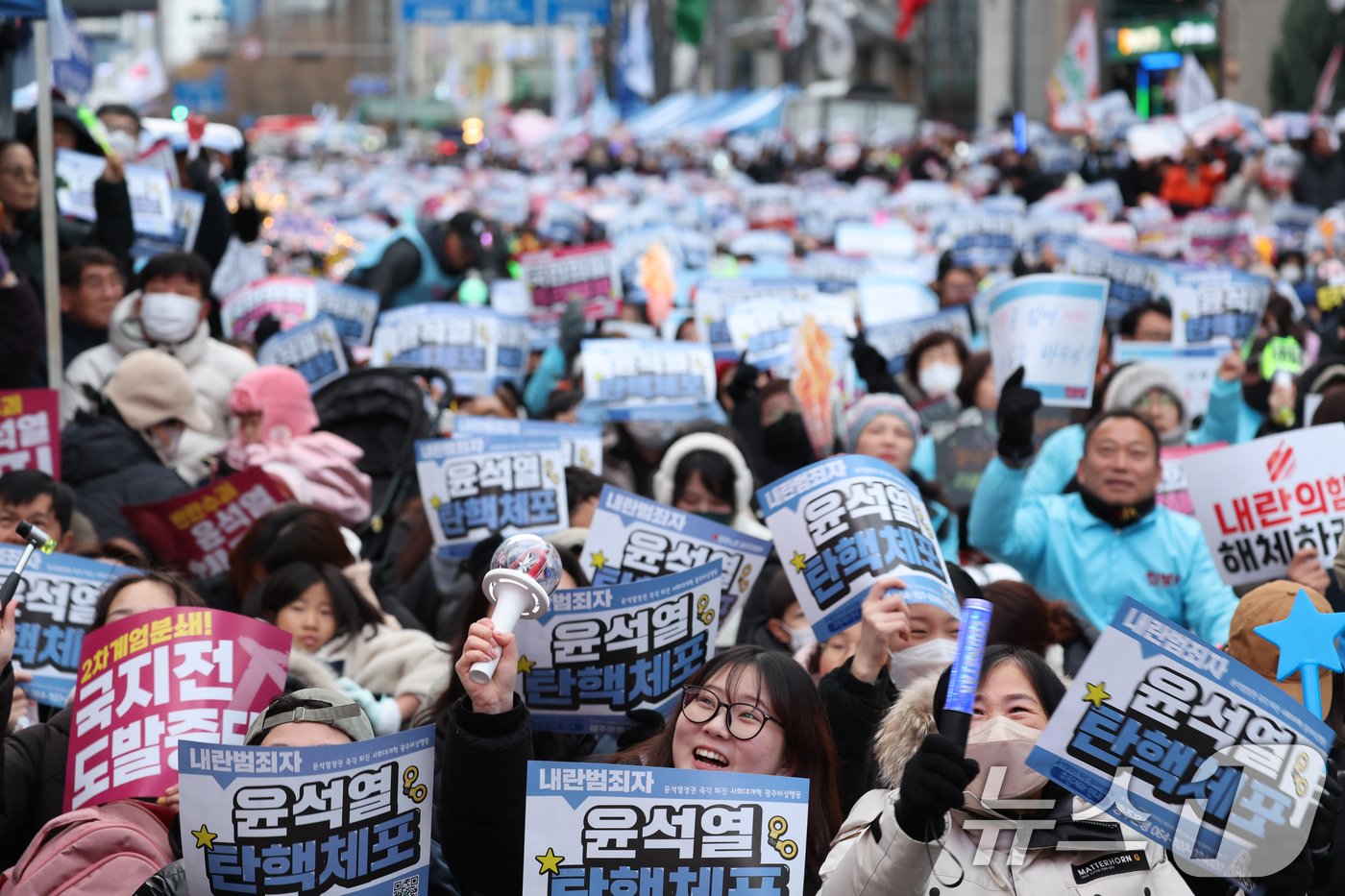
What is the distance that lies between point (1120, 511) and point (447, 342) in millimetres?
4085

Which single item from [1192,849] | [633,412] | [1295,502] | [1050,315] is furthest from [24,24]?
[1192,849]

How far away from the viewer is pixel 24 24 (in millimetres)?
7297

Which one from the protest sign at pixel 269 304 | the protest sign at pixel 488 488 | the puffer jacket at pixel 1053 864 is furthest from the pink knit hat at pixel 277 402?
the puffer jacket at pixel 1053 864

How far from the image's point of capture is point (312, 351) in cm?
767

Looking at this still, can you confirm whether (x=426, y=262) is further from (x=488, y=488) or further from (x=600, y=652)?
(x=600, y=652)

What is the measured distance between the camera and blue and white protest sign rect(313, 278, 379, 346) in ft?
29.3

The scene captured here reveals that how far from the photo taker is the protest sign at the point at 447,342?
8086mm

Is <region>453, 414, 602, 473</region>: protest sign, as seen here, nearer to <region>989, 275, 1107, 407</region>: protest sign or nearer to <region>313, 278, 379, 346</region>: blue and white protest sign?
<region>989, 275, 1107, 407</region>: protest sign

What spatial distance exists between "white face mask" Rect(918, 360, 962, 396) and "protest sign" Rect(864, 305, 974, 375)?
760 mm

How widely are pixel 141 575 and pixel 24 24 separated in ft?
14.1

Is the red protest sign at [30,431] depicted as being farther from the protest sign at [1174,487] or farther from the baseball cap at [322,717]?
the protest sign at [1174,487]

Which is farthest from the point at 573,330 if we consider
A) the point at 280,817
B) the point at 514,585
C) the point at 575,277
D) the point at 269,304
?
the point at 280,817

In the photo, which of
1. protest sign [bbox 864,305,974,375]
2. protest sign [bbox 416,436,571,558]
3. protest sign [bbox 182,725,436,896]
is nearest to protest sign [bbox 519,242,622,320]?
protest sign [bbox 864,305,974,375]

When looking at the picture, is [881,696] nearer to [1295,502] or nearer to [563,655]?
[563,655]
